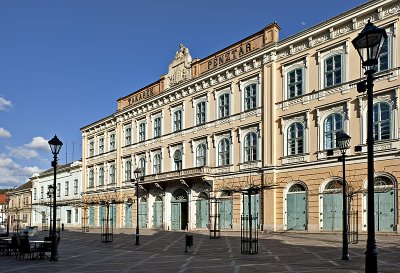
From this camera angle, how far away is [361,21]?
25.3m

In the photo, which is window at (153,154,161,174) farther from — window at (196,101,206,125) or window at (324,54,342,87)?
window at (324,54,342,87)

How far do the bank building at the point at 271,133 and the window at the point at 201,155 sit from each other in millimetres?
87

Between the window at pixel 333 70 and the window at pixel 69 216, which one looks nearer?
the window at pixel 333 70

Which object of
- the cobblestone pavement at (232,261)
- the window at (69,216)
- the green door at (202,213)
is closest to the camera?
the cobblestone pavement at (232,261)

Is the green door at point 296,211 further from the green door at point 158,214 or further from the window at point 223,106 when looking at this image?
the green door at point 158,214

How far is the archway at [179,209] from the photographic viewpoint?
124 feet

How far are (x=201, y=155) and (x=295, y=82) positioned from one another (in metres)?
10.9

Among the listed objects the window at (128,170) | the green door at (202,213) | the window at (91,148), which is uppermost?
the window at (91,148)

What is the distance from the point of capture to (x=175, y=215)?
3856 cm

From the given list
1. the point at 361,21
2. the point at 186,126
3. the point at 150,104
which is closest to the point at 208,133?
the point at 186,126

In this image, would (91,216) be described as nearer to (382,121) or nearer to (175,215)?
(175,215)

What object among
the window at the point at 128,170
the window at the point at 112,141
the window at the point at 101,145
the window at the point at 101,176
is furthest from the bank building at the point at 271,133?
the window at the point at 101,145

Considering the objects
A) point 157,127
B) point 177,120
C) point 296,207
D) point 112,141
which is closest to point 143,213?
point 157,127

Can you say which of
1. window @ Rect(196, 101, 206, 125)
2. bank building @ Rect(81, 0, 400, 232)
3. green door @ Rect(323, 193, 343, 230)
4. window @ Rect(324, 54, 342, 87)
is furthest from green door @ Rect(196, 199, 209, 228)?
window @ Rect(324, 54, 342, 87)
